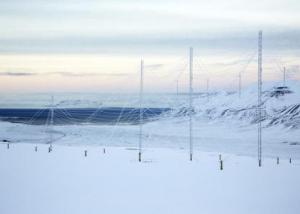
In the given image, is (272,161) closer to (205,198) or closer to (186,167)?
(186,167)

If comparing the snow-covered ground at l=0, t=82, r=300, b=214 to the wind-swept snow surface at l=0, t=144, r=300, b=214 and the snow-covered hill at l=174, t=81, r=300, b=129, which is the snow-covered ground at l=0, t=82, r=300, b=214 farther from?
the snow-covered hill at l=174, t=81, r=300, b=129

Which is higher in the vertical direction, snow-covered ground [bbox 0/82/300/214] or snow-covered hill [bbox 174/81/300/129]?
snow-covered hill [bbox 174/81/300/129]

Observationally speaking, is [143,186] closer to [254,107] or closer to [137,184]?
[137,184]

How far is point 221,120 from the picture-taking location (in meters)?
136

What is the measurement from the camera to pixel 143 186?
80.9ft

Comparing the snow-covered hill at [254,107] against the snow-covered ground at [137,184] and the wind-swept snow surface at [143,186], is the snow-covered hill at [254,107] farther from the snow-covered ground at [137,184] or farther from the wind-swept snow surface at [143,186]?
the wind-swept snow surface at [143,186]

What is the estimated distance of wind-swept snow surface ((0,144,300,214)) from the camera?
1941 centimetres

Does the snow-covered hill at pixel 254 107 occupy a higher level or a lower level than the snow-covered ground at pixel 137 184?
higher

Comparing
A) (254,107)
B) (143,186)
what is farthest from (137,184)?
(254,107)

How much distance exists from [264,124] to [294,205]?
100 metres

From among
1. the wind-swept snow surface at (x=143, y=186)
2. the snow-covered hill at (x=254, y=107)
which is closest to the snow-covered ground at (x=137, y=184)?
Answer: the wind-swept snow surface at (x=143, y=186)

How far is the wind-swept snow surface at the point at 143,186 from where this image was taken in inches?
764

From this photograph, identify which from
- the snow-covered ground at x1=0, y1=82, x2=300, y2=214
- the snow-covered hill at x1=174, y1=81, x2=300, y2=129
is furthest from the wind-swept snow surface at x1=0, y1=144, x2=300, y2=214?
the snow-covered hill at x1=174, y1=81, x2=300, y2=129

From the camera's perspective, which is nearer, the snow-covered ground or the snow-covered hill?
the snow-covered ground
